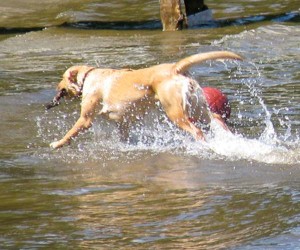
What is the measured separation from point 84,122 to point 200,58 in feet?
4.70

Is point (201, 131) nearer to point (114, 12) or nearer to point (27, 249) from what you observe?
point (27, 249)

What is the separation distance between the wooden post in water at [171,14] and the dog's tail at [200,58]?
8.89 meters

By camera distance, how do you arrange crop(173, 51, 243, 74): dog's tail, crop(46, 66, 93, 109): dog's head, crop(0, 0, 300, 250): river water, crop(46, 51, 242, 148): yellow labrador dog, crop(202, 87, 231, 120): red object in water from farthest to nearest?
crop(46, 66, 93, 109): dog's head → crop(202, 87, 231, 120): red object in water → crop(46, 51, 242, 148): yellow labrador dog → crop(173, 51, 243, 74): dog's tail → crop(0, 0, 300, 250): river water

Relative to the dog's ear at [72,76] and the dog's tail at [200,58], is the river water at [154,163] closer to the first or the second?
the dog's ear at [72,76]

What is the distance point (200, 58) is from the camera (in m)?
8.20

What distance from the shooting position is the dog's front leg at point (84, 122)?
899cm

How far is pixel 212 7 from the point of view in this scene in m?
20.7

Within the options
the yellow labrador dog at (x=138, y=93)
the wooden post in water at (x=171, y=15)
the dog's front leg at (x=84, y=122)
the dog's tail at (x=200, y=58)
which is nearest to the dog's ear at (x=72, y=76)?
the yellow labrador dog at (x=138, y=93)

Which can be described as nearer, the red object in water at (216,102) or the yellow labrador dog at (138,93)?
the yellow labrador dog at (138,93)

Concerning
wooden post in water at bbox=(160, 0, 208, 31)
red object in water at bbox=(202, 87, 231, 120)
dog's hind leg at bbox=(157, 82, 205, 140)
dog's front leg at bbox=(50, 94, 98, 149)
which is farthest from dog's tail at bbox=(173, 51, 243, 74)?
wooden post in water at bbox=(160, 0, 208, 31)

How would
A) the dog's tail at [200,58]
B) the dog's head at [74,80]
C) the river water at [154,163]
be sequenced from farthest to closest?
the dog's head at [74,80]
the dog's tail at [200,58]
the river water at [154,163]

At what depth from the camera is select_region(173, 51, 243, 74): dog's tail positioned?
8.07 metres

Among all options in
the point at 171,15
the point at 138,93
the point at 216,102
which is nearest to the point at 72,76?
the point at 138,93

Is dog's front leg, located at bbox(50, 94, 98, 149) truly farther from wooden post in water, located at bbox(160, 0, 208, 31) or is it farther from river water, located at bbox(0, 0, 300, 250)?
wooden post in water, located at bbox(160, 0, 208, 31)
